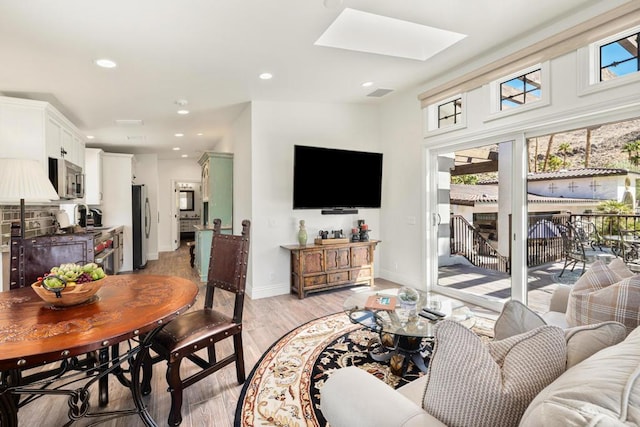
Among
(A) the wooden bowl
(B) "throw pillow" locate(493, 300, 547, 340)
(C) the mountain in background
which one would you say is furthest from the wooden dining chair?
(C) the mountain in background

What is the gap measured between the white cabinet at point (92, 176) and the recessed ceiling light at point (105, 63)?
350 cm

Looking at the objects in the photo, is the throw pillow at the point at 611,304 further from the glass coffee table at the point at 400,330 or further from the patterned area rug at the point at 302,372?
the patterned area rug at the point at 302,372

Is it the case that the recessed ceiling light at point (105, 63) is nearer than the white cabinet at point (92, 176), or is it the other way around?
the recessed ceiling light at point (105, 63)

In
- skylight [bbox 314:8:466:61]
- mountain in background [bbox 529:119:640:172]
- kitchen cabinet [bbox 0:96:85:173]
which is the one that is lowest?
mountain in background [bbox 529:119:640:172]

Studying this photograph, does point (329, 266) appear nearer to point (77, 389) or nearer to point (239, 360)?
point (239, 360)

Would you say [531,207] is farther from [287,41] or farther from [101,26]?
[101,26]

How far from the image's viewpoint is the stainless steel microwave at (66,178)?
12.9ft

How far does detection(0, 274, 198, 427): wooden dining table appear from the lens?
1.19m

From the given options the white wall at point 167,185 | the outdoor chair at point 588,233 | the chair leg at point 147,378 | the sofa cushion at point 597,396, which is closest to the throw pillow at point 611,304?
the sofa cushion at point 597,396

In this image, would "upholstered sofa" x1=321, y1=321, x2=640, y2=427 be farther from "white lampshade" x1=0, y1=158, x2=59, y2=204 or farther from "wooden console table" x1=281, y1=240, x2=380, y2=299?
"wooden console table" x1=281, y1=240, x2=380, y2=299

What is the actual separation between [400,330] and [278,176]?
297 centimetres

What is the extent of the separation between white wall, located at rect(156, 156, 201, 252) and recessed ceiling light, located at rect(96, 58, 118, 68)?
20.3 feet

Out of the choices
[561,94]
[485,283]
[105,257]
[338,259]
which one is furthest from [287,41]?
[105,257]

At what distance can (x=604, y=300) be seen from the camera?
164cm
